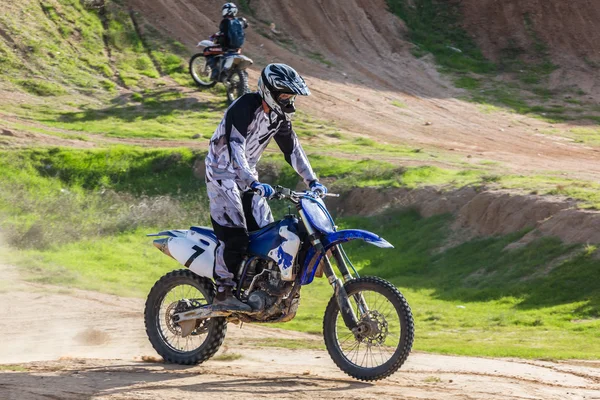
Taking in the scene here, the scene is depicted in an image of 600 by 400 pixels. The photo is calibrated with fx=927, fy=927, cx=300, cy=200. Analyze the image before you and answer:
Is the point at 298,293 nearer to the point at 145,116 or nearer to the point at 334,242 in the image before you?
the point at 334,242

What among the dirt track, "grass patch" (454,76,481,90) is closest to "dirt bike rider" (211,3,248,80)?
"grass patch" (454,76,481,90)

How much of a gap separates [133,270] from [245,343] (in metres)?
5.61

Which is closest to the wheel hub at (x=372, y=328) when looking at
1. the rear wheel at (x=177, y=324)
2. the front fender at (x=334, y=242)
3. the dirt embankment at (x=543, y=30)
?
the front fender at (x=334, y=242)

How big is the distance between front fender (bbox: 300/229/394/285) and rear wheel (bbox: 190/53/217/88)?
17177mm

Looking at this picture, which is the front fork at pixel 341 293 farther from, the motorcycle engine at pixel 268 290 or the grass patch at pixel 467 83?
the grass patch at pixel 467 83

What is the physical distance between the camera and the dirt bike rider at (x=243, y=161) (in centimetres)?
787

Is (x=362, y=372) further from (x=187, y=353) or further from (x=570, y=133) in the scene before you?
(x=570, y=133)

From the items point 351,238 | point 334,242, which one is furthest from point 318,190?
point 351,238

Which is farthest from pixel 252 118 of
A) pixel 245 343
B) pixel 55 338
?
pixel 55 338

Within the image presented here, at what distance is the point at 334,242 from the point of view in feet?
25.0

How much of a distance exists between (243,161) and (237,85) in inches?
628

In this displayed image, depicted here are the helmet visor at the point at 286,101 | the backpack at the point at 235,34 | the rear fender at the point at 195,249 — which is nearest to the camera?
the helmet visor at the point at 286,101

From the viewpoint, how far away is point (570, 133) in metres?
23.7

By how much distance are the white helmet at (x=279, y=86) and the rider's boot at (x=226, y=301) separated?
1.66m
